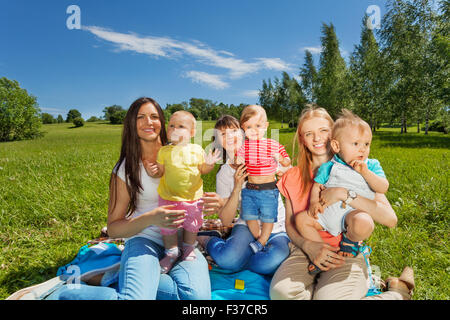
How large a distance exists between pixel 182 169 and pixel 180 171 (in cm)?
3

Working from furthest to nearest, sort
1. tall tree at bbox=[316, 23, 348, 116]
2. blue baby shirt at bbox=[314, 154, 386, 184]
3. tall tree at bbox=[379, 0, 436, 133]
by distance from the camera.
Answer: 1. tall tree at bbox=[316, 23, 348, 116]
2. tall tree at bbox=[379, 0, 436, 133]
3. blue baby shirt at bbox=[314, 154, 386, 184]

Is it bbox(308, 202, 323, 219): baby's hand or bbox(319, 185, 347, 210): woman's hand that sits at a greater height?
bbox(319, 185, 347, 210): woman's hand

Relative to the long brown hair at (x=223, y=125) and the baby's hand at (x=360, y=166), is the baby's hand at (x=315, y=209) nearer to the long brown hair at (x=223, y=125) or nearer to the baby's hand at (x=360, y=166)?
the baby's hand at (x=360, y=166)

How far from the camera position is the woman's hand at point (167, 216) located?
2.48 metres

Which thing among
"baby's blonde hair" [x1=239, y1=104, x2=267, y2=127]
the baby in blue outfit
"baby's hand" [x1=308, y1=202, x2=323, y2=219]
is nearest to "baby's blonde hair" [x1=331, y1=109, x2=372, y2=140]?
the baby in blue outfit

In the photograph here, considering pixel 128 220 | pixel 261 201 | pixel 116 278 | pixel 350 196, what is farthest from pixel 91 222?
pixel 350 196

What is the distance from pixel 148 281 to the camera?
248 centimetres

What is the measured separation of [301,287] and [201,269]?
104 cm

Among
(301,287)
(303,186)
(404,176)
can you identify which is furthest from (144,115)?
(404,176)

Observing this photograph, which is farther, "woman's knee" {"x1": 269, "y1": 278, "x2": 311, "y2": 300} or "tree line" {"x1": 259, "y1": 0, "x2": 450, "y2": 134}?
"tree line" {"x1": 259, "y1": 0, "x2": 450, "y2": 134}

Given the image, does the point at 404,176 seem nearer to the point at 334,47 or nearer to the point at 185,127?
the point at 185,127

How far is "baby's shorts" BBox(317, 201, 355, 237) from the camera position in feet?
6.96

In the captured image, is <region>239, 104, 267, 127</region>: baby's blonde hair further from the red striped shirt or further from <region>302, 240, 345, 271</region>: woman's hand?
<region>302, 240, 345, 271</region>: woman's hand

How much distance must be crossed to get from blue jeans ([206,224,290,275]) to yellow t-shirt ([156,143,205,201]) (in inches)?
32.1
